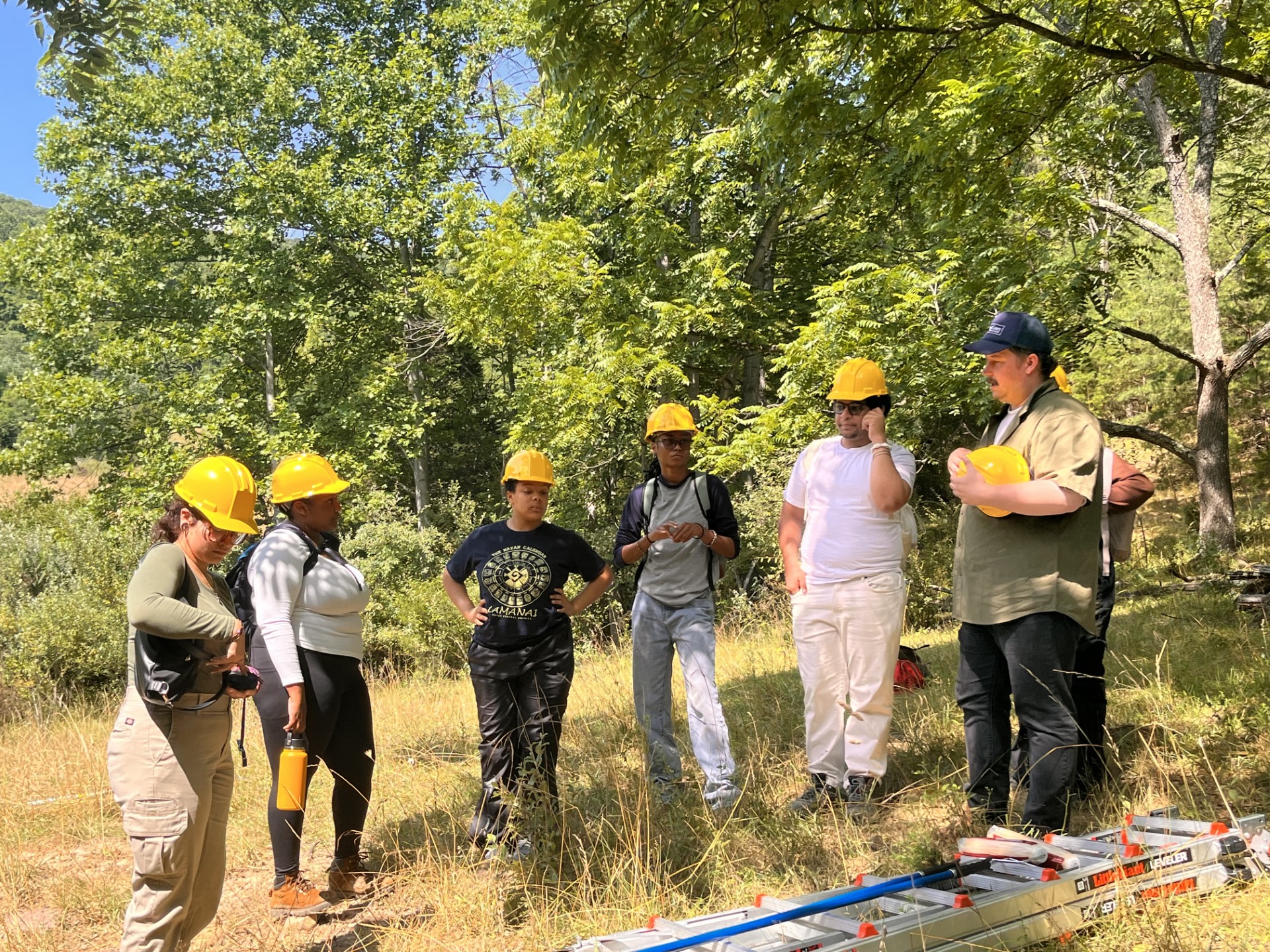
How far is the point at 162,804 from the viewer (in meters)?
2.94

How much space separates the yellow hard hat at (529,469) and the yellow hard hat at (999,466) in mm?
1944

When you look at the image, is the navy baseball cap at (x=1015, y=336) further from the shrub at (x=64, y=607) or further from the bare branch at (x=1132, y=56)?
the shrub at (x=64, y=607)

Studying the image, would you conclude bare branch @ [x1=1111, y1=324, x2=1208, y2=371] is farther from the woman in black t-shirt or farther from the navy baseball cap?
the woman in black t-shirt

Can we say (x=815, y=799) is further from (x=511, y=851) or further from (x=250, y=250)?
(x=250, y=250)

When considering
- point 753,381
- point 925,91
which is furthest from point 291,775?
point 753,381

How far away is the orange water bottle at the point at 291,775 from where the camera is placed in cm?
374

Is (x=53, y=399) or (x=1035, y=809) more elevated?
(x=53, y=399)

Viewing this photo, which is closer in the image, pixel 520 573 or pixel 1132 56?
pixel 1132 56

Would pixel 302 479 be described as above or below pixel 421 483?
below

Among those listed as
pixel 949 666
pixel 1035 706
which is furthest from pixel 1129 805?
pixel 949 666

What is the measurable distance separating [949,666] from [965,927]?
4963 mm

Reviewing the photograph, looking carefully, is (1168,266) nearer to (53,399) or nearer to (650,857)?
(650,857)

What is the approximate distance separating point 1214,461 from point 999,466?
10471 mm

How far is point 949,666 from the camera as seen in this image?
7.33 m
